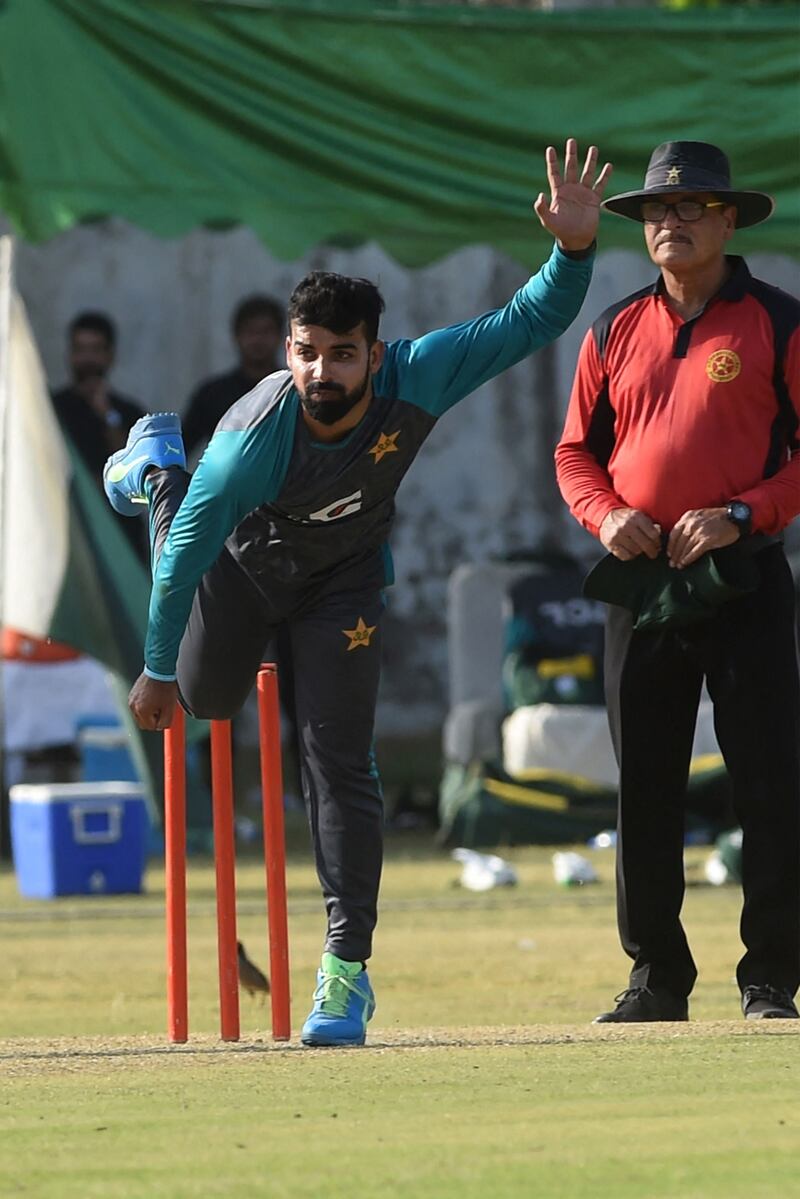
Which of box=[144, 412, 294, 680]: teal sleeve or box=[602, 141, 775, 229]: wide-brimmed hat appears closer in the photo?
box=[144, 412, 294, 680]: teal sleeve

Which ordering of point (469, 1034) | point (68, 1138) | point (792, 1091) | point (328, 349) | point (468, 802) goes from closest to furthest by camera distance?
point (68, 1138), point (792, 1091), point (328, 349), point (469, 1034), point (468, 802)

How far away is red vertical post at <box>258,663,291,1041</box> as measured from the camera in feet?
19.5

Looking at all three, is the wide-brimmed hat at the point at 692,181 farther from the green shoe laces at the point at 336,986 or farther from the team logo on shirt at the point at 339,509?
the green shoe laces at the point at 336,986

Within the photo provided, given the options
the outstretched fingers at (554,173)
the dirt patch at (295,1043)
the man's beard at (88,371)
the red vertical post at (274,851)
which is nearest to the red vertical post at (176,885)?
the dirt patch at (295,1043)

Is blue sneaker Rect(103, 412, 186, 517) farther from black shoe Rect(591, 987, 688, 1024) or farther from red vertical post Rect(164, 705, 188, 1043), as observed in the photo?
black shoe Rect(591, 987, 688, 1024)

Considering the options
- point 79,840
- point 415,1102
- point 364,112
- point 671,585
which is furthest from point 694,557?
point 364,112

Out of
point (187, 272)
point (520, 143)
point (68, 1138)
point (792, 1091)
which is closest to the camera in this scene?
point (68, 1138)

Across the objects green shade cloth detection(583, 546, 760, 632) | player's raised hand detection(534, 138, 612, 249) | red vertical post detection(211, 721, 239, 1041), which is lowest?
red vertical post detection(211, 721, 239, 1041)

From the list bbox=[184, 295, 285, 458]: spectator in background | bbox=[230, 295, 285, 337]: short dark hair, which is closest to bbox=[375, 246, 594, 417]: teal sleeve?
bbox=[184, 295, 285, 458]: spectator in background

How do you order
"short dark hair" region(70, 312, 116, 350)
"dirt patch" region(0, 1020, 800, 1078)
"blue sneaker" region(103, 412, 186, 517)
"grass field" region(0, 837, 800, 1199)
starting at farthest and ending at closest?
"short dark hair" region(70, 312, 116, 350), "blue sneaker" region(103, 412, 186, 517), "dirt patch" region(0, 1020, 800, 1078), "grass field" region(0, 837, 800, 1199)

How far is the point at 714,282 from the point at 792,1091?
7.37 ft

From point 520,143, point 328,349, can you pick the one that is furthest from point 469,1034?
point 520,143

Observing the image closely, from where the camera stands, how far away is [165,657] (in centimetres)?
579

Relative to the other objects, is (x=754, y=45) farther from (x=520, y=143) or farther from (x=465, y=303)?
(x=465, y=303)
